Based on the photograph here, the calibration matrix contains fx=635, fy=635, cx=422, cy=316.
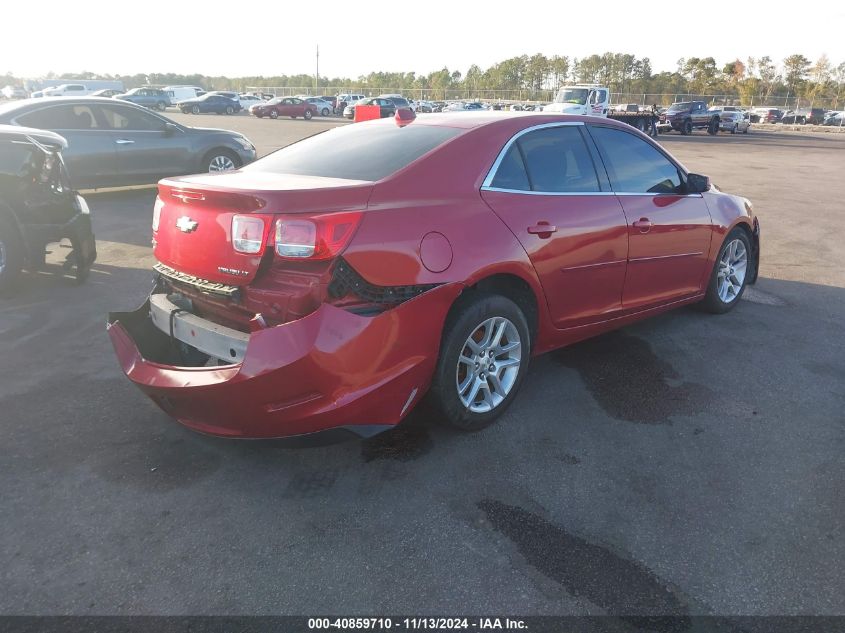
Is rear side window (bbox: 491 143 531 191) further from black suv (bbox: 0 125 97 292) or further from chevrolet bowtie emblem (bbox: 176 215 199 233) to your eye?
black suv (bbox: 0 125 97 292)

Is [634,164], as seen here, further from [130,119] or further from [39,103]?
[39,103]

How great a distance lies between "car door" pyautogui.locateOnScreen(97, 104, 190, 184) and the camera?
1026 cm

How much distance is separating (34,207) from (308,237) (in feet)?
14.8

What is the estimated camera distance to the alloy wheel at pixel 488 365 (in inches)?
137

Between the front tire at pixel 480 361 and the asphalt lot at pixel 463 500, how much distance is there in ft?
0.51

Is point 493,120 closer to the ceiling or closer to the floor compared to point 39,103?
closer to the ceiling

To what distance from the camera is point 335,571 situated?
2.49 metres

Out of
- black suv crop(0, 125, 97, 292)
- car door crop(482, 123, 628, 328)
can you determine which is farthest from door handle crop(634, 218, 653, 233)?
black suv crop(0, 125, 97, 292)

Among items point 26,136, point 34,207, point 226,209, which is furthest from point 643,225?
point 26,136

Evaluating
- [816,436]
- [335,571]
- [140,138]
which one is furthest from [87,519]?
[140,138]

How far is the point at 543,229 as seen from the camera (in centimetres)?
366

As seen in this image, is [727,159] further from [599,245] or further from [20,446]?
[20,446]

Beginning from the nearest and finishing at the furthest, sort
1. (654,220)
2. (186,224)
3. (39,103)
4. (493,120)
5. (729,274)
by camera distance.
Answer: (186,224) → (493,120) → (654,220) → (729,274) → (39,103)

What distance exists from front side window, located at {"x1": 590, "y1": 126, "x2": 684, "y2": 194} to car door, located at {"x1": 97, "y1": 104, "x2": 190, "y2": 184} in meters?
8.45
